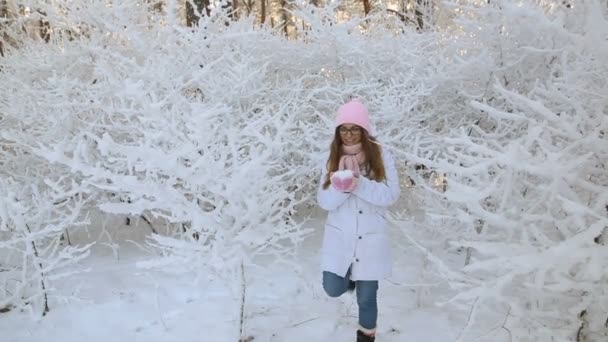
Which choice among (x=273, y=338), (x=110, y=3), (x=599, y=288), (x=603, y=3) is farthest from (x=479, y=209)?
(x=110, y=3)

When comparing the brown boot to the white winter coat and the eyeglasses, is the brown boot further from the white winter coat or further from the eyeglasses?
the eyeglasses

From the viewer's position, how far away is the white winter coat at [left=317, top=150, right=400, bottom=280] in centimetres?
283

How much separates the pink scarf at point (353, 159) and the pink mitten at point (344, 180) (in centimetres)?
18

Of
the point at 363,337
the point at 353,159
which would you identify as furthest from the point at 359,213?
the point at 363,337

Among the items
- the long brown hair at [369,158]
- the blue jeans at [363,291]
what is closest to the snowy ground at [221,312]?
the blue jeans at [363,291]

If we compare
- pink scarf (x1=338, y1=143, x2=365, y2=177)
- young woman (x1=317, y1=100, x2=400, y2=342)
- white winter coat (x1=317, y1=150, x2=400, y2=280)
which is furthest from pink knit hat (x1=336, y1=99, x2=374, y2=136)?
white winter coat (x1=317, y1=150, x2=400, y2=280)

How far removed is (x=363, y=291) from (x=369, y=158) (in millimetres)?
753

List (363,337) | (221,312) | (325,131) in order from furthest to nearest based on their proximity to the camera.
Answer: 1. (325,131)
2. (221,312)
3. (363,337)

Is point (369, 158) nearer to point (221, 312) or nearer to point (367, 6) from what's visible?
point (221, 312)

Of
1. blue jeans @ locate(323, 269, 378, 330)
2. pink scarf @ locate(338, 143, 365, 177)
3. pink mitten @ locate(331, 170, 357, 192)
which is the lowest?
blue jeans @ locate(323, 269, 378, 330)

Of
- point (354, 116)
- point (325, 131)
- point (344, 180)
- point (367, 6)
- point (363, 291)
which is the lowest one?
point (363, 291)

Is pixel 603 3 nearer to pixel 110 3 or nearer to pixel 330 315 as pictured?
pixel 330 315

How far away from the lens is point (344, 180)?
2.63 meters

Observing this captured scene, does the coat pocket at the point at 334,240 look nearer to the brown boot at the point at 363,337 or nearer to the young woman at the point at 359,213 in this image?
the young woman at the point at 359,213
